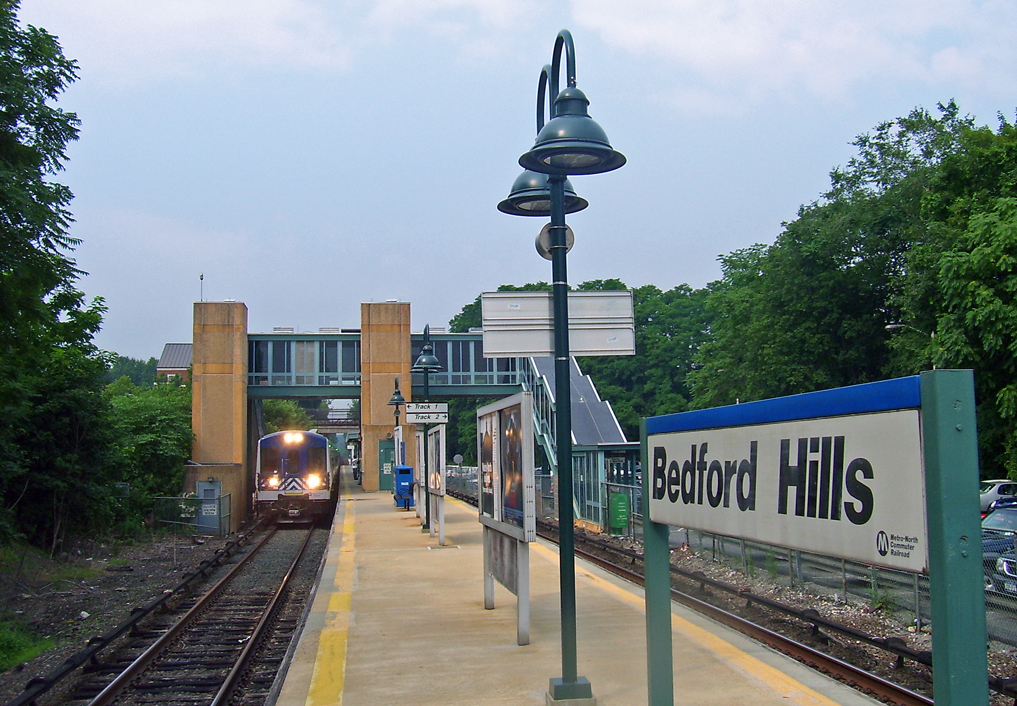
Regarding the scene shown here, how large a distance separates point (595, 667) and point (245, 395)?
42.4 metres

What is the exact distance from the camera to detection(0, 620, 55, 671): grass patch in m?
10.2

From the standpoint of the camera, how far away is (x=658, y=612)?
5.13 m

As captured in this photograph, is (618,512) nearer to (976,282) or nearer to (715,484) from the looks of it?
(976,282)

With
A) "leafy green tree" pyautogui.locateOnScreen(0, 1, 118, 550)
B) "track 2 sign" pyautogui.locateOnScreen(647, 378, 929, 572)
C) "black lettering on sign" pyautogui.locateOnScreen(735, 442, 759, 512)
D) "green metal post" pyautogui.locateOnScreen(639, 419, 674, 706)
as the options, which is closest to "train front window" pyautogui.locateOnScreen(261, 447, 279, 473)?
"leafy green tree" pyautogui.locateOnScreen(0, 1, 118, 550)

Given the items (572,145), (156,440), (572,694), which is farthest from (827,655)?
(156,440)

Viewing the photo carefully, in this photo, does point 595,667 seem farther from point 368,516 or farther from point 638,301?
point 638,301

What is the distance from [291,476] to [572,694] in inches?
993

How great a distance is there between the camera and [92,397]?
821 inches

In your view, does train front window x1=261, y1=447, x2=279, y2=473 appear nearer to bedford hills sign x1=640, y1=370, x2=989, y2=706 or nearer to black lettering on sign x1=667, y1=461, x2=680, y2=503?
black lettering on sign x1=667, y1=461, x2=680, y2=503

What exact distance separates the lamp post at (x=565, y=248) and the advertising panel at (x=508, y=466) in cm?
112

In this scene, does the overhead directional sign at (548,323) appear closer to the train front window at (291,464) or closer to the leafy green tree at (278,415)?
the train front window at (291,464)

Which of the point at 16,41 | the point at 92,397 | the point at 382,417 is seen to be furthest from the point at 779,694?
the point at 382,417

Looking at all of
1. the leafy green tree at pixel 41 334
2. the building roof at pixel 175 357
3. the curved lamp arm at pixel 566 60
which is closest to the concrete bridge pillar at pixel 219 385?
the leafy green tree at pixel 41 334

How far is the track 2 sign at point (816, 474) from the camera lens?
310cm
